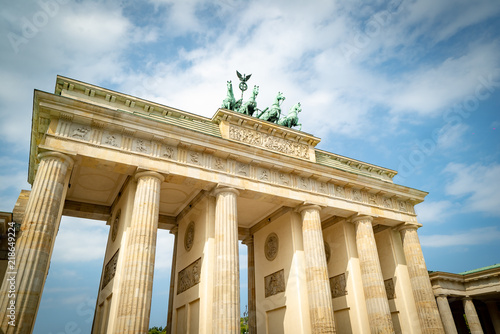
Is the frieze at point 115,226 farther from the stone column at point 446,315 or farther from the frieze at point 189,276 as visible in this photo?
the stone column at point 446,315

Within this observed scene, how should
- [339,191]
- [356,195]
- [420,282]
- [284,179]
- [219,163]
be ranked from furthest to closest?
[356,195]
[420,282]
[339,191]
[284,179]
[219,163]

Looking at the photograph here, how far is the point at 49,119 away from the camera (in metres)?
14.4

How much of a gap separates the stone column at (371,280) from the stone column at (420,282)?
2984 millimetres

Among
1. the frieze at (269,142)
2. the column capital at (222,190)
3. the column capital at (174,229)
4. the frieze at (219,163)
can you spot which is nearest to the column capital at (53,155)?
the frieze at (219,163)

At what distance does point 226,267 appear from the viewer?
15.2 m

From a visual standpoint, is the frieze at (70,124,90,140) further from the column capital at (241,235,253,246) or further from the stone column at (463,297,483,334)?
the stone column at (463,297,483,334)

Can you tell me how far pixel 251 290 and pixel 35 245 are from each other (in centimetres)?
1385

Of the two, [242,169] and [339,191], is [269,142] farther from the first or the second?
[339,191]

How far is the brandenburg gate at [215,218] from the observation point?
13469 mm

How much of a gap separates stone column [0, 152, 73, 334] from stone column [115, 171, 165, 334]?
2.76 meters

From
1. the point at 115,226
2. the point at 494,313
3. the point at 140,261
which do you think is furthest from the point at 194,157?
the point at 494,313

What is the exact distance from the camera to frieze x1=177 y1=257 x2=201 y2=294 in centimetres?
1698

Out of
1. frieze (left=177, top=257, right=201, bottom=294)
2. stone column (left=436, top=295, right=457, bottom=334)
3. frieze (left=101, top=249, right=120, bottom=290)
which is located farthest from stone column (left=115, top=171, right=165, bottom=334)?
stone column (left=436, top=295, right=457, bottom=334)

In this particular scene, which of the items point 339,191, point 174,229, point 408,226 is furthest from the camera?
point 408,226
